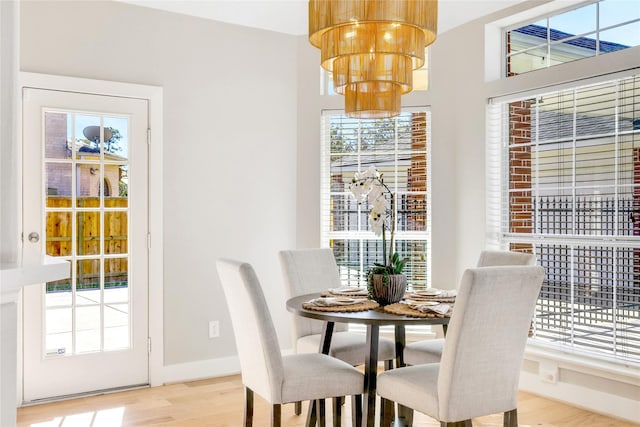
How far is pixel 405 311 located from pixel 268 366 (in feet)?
2.17

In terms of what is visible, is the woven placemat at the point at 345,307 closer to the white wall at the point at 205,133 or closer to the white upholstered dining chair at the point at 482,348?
the white upholstered dining chair at the point at 482,348

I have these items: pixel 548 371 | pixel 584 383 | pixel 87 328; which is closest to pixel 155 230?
pixel 87 328

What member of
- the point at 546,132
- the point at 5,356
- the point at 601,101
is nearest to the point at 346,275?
the point at 546,132

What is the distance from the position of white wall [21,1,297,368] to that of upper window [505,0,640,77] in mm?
1736

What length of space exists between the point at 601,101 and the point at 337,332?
2.12 meters

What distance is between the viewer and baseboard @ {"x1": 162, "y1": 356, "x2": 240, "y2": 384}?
167 inches

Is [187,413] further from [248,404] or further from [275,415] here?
[275,415]

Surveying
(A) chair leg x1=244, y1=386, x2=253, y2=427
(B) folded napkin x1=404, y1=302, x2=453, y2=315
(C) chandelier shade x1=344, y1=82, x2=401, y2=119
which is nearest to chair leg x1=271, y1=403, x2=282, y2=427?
(A) chair leg x1=244, y1=386, x2=253, y2=427

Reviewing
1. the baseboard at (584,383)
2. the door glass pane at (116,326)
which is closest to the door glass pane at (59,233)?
the door glass pane at (116,326)

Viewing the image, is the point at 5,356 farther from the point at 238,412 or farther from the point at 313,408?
the point at 238,412

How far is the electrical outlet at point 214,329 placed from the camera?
4438mm

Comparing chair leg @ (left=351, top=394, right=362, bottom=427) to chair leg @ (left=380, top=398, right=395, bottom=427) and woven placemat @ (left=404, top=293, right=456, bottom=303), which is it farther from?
woven placemat @ (left=404, top=293, right=456, bottom=303)

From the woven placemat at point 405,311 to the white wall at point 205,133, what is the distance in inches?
76.7

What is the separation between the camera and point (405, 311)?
2.71 metres
